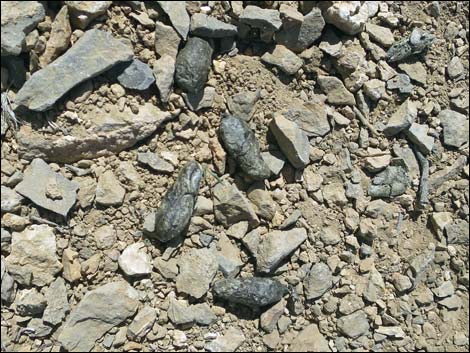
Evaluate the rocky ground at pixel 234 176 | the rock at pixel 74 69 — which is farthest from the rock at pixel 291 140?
the rock at pixel 74 69

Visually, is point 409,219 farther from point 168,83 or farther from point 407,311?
point 168,83

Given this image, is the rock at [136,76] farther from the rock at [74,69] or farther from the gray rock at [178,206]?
the gray rock at [178,206]

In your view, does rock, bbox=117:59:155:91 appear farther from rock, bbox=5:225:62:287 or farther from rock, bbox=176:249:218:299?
rock, bbox=176:249:218:299

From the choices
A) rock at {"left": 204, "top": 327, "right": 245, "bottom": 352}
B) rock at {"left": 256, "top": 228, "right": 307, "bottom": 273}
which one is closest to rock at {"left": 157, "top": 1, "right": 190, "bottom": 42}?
rock at {"left": 256, "top": 228, "right": 307, "bottom": 273}

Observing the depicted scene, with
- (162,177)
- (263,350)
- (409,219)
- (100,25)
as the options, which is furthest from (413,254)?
(100,25)

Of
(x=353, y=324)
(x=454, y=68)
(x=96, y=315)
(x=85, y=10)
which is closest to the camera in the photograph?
(x=85, y=10)

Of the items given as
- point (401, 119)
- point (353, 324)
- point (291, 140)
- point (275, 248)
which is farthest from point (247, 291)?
point (401, 119)

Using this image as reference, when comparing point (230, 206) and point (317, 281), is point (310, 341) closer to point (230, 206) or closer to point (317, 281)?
point (317, 281)
